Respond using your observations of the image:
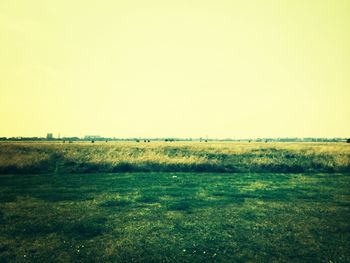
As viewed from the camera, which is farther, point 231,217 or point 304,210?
point 304,210

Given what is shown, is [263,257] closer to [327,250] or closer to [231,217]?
[327,250]

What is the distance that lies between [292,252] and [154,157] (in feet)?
91.8

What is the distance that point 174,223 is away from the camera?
41.6 ft

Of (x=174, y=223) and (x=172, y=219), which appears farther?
(x=172, y=219)

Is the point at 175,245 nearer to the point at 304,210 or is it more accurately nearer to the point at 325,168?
the point at 304,210

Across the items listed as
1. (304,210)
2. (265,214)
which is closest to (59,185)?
(265,214)

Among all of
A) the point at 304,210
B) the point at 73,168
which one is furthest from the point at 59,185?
the point at 304,210

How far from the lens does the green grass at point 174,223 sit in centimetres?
920

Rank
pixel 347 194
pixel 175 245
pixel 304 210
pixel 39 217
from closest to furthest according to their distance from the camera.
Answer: pixel 175 245
pixel 39 217
pixel 304 210
pixel 347 194

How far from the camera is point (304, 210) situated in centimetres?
1497

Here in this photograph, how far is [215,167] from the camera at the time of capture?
33.1 metres

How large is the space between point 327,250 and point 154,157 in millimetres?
28149

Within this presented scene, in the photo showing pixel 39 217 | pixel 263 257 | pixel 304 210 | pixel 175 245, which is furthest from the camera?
pixel 304 210

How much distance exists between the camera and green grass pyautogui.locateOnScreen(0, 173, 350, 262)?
9203 mm
